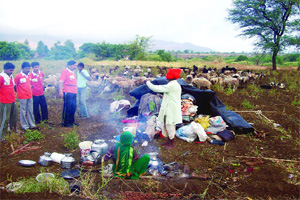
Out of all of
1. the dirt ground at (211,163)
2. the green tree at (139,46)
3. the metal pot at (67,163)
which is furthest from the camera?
the green tree at (139,46)

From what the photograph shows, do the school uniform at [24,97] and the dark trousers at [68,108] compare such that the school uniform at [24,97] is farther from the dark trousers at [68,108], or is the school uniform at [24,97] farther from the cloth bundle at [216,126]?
the cloth bundle at [216,126]

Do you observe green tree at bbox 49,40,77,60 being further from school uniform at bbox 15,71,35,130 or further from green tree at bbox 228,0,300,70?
school uniform at bbox 15,71,35,130

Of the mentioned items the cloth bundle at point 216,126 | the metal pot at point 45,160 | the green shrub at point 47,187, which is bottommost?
the metal pot at point 45,160

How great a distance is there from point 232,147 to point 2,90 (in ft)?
17.3

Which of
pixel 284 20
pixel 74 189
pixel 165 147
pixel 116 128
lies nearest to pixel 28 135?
pixel 116 128

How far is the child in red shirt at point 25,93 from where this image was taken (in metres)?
5.34

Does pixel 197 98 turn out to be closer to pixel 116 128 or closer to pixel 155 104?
pixel 155 104

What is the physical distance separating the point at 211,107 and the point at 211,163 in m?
2.24

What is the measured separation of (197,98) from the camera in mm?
6625

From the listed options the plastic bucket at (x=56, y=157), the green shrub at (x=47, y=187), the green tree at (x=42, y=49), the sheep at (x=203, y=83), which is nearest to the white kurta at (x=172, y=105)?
the plastic bucket at (x=56, y=157)

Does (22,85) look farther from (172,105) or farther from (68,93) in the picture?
(172,105)

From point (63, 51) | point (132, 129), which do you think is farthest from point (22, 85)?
point (63, 51)

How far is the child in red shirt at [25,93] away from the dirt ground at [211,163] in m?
0.49

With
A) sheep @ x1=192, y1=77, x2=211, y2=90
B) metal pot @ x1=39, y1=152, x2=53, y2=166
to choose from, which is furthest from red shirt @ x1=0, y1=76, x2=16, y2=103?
sheep @ x1=192, y1=77, x2=211, y2=90
